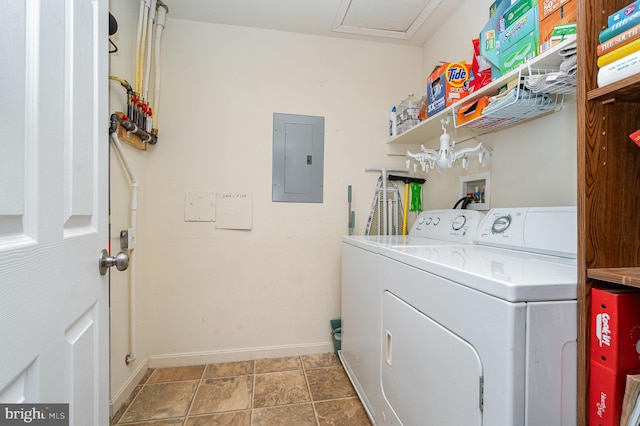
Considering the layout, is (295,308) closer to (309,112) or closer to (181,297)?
(181,297)

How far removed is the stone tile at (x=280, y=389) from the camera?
160cm

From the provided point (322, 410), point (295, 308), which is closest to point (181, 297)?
point (295, 308)

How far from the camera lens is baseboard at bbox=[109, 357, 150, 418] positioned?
4.83 ft

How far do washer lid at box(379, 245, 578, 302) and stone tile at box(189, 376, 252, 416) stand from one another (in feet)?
4.20

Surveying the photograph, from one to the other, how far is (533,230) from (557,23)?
736 millimetres

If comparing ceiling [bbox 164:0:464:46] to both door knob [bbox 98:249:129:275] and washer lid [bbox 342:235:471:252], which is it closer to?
washer lid [bbox 342:235:471:252]

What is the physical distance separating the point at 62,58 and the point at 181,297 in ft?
5.66

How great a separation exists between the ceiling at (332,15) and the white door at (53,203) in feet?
4.33

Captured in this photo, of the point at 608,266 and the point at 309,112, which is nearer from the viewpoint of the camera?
the point at 608,266

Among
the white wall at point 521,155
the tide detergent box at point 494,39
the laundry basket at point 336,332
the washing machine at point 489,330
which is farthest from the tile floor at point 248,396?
the tide detergent box at point 494,39

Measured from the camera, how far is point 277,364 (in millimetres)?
1991

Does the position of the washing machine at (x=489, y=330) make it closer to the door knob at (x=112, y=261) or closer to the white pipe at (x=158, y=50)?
the door knob at (x=112, y=261)

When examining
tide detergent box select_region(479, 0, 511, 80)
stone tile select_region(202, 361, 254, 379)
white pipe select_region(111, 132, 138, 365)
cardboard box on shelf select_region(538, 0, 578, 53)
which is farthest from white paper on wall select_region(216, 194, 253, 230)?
cardboard box on shelf select_region(538, 0, 578, 53)

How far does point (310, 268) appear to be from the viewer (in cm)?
215
